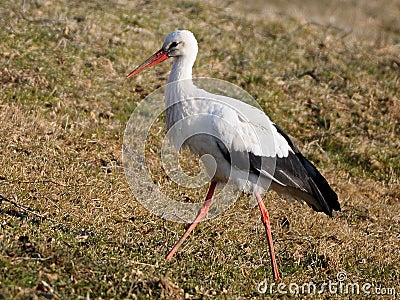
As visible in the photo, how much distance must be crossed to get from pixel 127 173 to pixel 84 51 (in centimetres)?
240

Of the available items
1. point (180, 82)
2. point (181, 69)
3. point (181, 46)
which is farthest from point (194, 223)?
point (181, 46)

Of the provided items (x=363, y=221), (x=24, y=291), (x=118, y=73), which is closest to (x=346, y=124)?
(x=363, y=221)

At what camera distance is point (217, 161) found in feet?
17.3

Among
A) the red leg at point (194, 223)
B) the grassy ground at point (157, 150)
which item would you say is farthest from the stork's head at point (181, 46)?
the grassy ground at point (157, 150)

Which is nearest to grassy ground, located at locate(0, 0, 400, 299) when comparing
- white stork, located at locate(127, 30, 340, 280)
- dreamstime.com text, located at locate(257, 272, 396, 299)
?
dreamstime.com text, located at locate(257, 272, 396, 299)

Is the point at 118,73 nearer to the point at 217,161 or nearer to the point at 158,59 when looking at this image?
the point at 158,59

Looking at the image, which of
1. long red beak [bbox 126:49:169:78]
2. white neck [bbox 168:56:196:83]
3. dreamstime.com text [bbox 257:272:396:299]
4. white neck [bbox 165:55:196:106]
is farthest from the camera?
long red beak [bbox 126:49:169:78]

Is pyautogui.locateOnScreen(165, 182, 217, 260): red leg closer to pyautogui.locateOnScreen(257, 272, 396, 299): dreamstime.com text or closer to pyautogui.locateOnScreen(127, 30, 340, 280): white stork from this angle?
pyautogui.locateOnScreen(127, 30, 340, 280): white stork

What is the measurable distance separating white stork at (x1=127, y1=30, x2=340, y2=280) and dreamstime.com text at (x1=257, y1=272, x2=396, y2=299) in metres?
0.15

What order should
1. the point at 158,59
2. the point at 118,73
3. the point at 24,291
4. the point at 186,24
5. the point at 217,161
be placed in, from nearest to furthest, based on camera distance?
the point at 24,291, the point at 217,161, the point at 158,59, the point at 118,73, the point at 186,24

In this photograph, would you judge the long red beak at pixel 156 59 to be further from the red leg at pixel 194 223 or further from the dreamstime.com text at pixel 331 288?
the dreamstime.com text at pixel 331 288

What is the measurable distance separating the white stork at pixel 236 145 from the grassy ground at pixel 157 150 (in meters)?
0.38

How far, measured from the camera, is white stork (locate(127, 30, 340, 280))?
5160 millimetres

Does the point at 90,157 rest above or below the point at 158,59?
below
